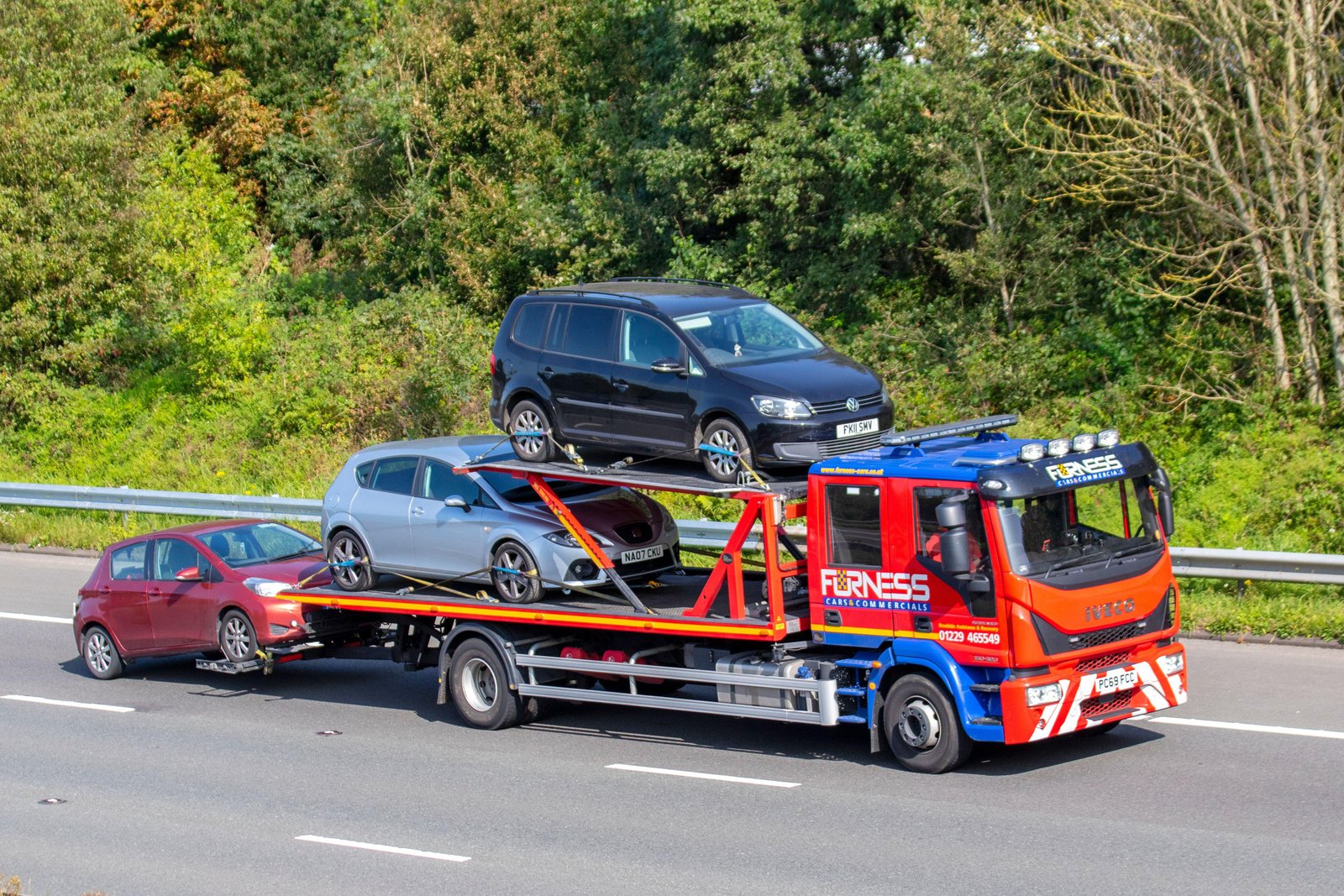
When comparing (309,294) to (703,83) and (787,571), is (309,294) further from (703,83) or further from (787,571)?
(787,571)

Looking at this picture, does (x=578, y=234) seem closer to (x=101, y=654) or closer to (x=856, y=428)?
(x=101, y=654)

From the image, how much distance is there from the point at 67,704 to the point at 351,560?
3468 mm

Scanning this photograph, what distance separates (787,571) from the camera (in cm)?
1107

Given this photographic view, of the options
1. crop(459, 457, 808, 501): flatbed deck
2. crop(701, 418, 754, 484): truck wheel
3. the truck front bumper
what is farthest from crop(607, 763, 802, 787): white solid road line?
crop(701, 418, 754, 484): truck wheel

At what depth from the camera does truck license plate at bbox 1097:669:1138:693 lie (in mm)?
10062

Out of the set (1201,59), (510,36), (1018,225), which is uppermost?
(510,36)

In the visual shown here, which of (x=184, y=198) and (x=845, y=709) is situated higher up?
(x=184, y=198)

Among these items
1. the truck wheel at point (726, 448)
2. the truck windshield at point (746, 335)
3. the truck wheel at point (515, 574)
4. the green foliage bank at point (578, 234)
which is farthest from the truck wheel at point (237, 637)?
the green foliage bank at point (578, 234)

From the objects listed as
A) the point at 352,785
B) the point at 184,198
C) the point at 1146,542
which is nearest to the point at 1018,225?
the point at 1146,542

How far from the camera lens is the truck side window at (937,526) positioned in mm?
9797

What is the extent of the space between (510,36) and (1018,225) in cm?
1351

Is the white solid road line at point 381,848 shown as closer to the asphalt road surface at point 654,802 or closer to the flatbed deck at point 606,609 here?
the asphalt road surface at point 654,802

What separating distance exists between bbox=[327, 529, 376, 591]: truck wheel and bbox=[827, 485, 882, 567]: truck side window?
196 inches

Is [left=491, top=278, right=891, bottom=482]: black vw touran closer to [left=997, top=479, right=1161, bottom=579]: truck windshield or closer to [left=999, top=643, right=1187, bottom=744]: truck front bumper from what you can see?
[left=997, top=479, right=1161, bottom=579]: truck windshield
